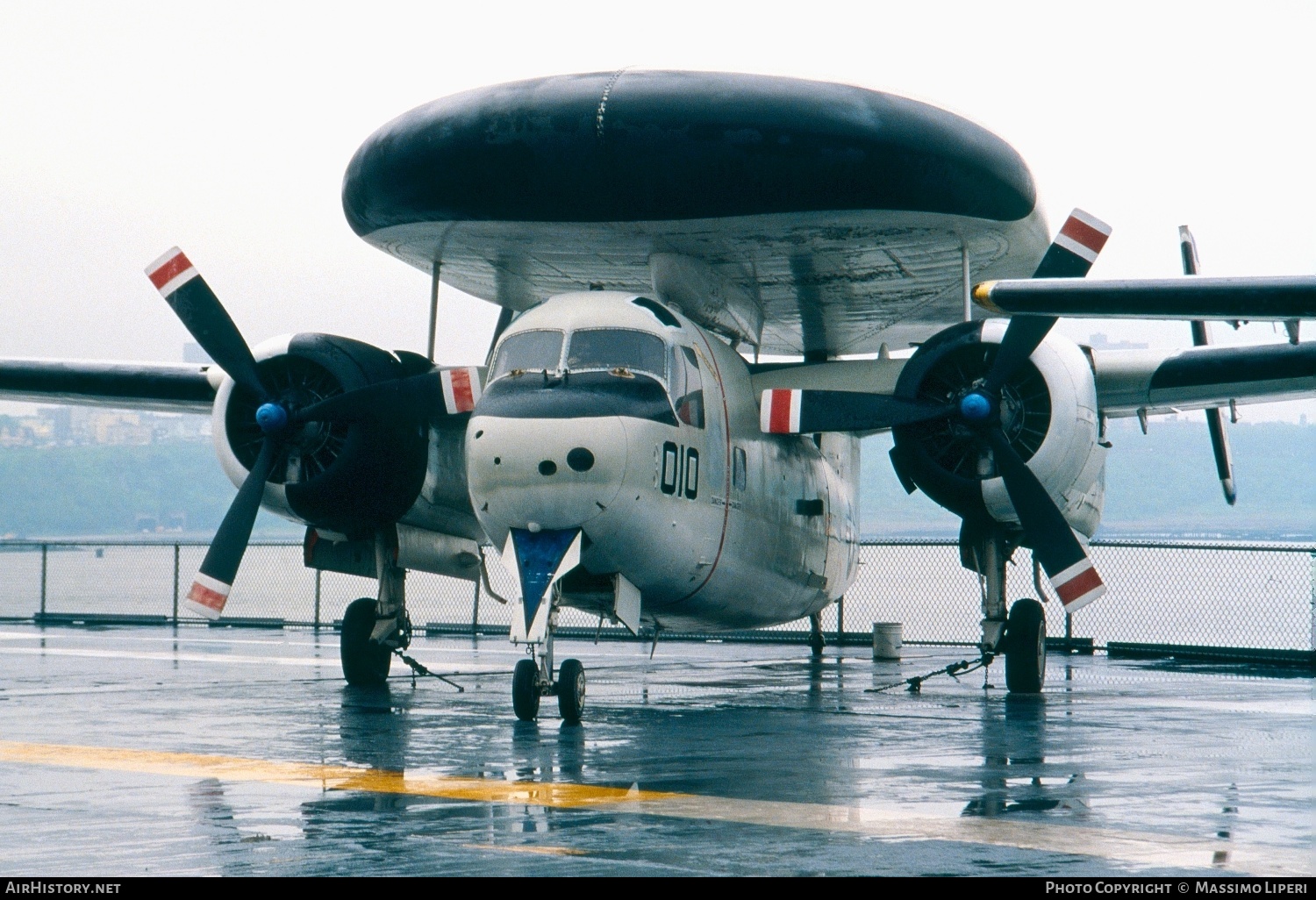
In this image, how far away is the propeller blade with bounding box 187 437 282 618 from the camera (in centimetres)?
1664

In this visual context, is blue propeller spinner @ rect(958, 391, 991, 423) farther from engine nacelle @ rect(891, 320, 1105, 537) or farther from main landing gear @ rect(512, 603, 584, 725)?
main landing gear @ rect(512, 603, 584, 725)

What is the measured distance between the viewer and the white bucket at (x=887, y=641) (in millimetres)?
22906

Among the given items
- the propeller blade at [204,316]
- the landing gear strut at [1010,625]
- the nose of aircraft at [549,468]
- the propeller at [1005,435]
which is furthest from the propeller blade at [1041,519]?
the propeller blade at [204,316]

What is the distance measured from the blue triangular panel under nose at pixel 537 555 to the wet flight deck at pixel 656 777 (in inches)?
46.9

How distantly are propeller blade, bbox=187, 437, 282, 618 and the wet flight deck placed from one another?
41.4 inches

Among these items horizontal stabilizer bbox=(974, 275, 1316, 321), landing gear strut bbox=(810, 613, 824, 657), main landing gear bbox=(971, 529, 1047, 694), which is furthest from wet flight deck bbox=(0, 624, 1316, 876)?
landing gear strut bbox=(810, 613, 824, 657)

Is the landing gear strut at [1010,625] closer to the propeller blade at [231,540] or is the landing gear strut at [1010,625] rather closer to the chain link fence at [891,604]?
the chain link fence at [891,604]

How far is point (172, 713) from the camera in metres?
14.5

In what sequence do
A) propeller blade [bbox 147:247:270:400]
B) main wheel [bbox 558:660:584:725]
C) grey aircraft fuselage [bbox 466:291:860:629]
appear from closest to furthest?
grey aircraft fuselage [bbox 466:291:860:629] → main wheel [bbox 558:660:584:725] → propeller blade [bbox 147:247:270:400]

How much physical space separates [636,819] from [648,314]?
277 inches

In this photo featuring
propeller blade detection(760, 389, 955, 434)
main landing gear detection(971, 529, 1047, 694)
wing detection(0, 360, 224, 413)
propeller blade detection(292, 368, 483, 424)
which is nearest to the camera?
propeller blade detection(760, 389, 955, 434)

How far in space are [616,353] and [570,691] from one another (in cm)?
304

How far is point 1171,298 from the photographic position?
7.52 m

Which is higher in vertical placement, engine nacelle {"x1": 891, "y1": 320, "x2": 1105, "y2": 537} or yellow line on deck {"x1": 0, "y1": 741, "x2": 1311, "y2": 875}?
engine nacelle {"x1": 891, "y1": 320, "x2": 1105, "y2": 537}
